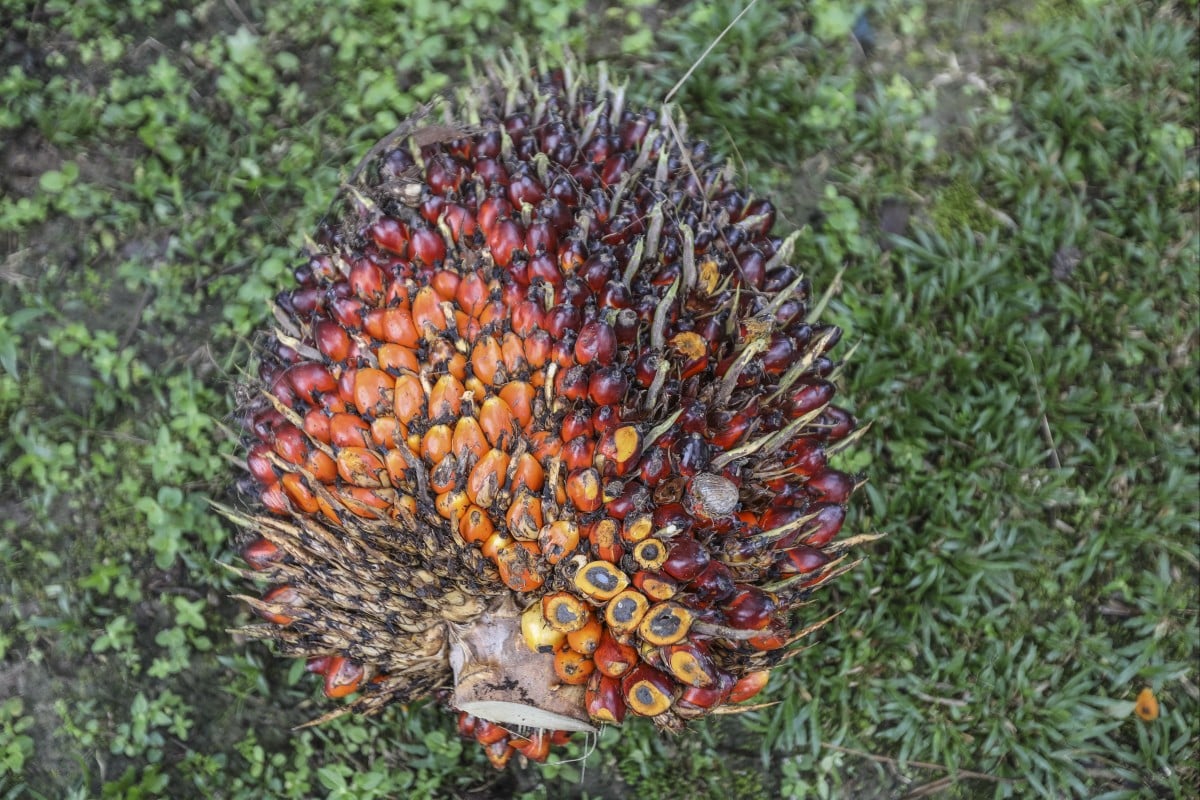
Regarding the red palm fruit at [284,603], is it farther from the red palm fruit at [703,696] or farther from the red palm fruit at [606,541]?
the red palm fruit at [703,696]

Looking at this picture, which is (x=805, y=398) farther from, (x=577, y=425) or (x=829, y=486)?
(x=577, y=425)

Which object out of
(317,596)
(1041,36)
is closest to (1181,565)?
(1041,36)

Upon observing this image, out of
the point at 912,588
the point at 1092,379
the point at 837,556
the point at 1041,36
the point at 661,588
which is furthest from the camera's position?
the point at 1041,36

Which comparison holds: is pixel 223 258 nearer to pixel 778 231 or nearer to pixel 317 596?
pixel 317 596

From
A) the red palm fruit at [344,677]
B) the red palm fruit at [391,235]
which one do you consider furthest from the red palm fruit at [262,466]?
the red palm fruit at [391,235]

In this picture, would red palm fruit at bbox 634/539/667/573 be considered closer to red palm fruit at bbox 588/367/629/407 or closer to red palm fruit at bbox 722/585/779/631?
red palm fruit at bbox 722/585/779/631

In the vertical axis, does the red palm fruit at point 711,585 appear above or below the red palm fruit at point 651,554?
below

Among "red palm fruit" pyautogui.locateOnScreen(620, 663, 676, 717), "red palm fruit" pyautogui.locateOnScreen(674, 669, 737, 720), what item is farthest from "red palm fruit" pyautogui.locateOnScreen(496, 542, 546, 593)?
"red palm fruit" pyautogui.locateOnScreen(674, 669, 737, 720)

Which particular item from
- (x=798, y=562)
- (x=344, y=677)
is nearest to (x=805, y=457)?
(x=798, y=562)
